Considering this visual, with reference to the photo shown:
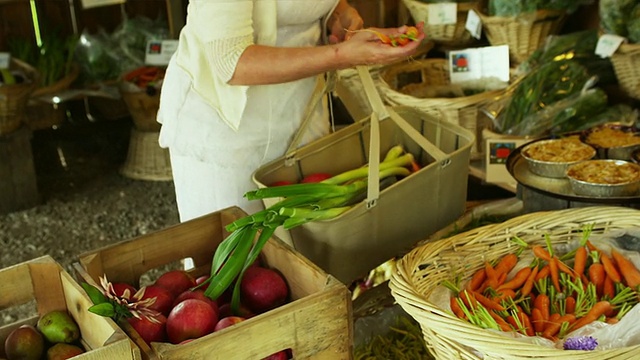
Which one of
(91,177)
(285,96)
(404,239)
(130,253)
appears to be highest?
(285,96)

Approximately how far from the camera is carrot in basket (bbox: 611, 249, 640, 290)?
1.64 m

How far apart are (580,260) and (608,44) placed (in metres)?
1.32

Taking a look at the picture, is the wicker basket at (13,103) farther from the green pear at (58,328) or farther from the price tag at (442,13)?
the green pear at (58,328)

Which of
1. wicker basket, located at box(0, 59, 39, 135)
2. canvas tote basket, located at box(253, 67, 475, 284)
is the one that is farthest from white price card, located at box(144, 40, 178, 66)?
canvas tote basket, located at box(253, 67, 475, 284)

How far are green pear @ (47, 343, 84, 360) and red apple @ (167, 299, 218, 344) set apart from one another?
162 mm

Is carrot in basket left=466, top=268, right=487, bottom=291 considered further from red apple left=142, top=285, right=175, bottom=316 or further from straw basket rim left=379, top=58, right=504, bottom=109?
straw basket rim left=379, top=58, right=504, bottom=109

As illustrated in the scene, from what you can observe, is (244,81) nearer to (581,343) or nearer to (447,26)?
(581,343)

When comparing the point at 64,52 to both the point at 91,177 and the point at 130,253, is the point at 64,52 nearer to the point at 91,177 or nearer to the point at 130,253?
the point at 91,177

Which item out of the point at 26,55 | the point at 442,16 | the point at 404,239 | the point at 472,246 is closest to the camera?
the point at 472,246

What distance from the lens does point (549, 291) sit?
1.69m

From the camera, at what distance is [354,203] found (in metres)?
1.87

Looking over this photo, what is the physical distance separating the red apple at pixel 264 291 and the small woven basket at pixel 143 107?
2.90m

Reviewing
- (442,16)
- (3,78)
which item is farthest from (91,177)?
(442,16)

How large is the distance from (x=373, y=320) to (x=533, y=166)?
2.11 feet
